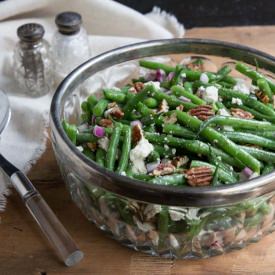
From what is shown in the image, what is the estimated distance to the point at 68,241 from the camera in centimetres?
105

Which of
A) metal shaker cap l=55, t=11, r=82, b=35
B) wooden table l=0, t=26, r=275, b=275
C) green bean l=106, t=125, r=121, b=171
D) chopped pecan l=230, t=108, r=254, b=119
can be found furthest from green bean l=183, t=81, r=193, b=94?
metal shaker cap l=55, t=11, r=82, b=35

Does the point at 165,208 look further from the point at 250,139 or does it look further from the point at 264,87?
the point at 264,87

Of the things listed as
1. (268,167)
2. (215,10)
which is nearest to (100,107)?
(268,167)

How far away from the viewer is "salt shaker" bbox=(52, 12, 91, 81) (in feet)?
5.24

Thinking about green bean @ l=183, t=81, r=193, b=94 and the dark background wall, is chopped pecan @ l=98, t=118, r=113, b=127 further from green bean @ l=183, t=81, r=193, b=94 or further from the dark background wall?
the dark background wall

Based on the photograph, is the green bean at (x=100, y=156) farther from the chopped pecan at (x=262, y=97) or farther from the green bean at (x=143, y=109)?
the chopped pecan at (x=262, y=97)

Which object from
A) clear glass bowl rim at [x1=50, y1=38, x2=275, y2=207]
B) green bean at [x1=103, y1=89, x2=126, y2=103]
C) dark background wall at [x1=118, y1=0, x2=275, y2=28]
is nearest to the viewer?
clear glass bowl rim at [x1=50, y1=38, x2=275, y2=207]

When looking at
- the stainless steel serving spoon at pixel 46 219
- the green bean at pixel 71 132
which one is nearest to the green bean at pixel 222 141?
the green bean at pixel 71 132

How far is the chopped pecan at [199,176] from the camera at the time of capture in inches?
39.0

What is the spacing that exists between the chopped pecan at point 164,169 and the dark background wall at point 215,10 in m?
1.03

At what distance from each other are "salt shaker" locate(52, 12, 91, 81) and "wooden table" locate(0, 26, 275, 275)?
21.1 inches

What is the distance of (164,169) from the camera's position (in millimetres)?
1021

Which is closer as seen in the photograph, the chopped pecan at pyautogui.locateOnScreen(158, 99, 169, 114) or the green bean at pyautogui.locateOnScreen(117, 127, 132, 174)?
the green bean at pyautogui.locateOnScreen(117, 127, 132, 174)

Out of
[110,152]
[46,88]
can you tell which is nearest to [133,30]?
[46,88]
